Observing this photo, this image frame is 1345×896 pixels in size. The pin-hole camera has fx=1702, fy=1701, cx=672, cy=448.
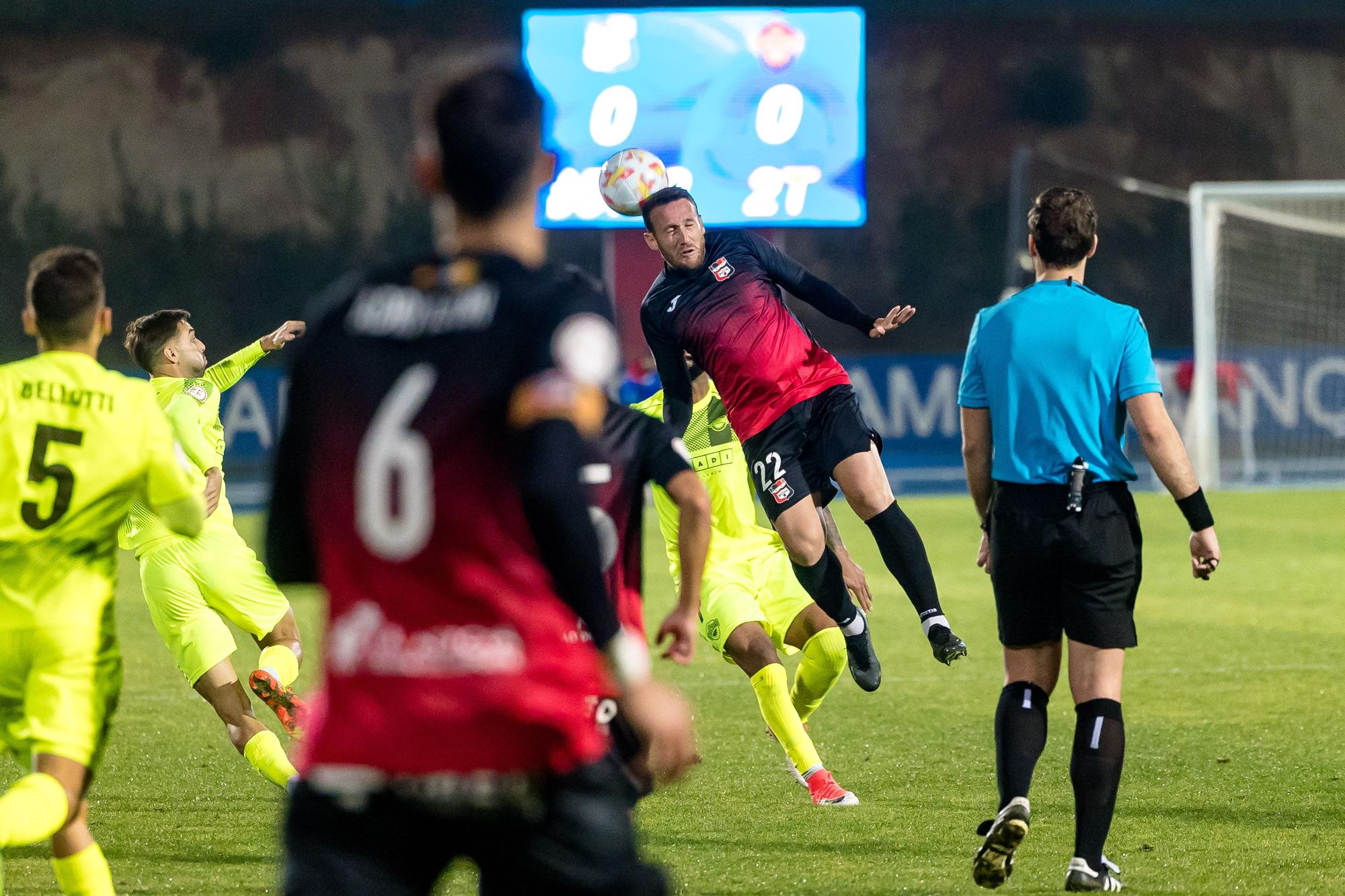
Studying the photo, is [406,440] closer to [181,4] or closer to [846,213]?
[846,213]

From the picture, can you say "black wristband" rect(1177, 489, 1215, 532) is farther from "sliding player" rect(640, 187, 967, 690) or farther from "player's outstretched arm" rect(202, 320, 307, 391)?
"player's outstretched arm" rect(202, 320, 307, 391)

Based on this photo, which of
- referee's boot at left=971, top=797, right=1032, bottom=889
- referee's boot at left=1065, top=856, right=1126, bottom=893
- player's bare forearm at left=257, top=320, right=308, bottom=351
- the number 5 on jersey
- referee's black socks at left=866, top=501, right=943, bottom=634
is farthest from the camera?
referee's black socks at left=866, top=501, right=943, bottom=634

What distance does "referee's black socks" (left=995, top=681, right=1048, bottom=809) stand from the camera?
15.5 ft

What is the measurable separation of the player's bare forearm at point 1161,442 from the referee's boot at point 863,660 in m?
2.24

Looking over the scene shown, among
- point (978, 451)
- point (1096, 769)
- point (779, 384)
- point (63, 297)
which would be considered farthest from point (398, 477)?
point (779, 384)

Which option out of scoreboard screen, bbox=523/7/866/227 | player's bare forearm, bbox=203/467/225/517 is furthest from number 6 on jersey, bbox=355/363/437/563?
scoreboard screen, bbox=523/7/866/227

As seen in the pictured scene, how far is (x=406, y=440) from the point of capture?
7.07 feet

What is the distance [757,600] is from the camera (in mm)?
6746

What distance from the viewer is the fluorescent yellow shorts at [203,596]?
622cm

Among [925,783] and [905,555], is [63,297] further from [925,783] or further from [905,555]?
[925,783]

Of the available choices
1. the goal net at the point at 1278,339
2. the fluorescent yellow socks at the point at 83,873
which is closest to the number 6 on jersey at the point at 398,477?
the fluorescent yellow socks at the point at 83,873

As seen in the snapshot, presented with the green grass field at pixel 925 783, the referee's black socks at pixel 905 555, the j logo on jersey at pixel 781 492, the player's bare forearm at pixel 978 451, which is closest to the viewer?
the player's bare forearm at pixel 978 451

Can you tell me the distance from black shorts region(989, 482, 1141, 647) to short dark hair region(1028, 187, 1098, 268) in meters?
0.63

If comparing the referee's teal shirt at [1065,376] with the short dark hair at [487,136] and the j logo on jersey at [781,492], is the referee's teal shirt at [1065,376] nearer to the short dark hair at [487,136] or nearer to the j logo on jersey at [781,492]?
the j logo on jersey at [781,492]
